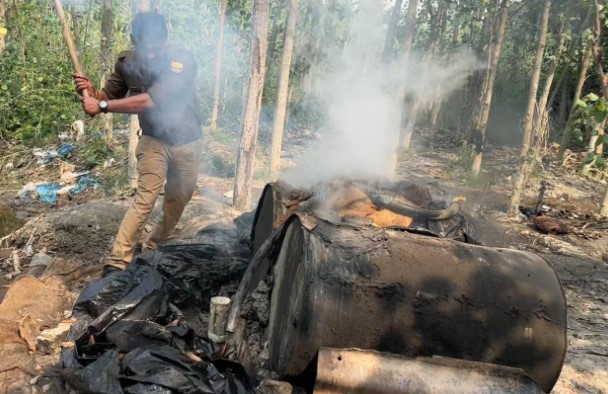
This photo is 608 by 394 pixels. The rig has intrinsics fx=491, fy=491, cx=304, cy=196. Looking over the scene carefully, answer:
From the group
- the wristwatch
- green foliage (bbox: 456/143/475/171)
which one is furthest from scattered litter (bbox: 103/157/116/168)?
green foliage (bbox: 456/143/475/171)

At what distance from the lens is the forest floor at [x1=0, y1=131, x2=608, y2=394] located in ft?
10.1

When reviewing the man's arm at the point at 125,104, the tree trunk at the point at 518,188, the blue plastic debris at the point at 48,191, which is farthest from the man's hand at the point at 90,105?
the tree trunk at the point at 518,188

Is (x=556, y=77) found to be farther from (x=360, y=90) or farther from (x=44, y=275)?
(x=44, y=275)

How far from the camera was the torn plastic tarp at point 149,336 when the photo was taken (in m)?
2.19

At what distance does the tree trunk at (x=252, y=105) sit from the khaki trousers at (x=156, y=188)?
1622 millimetres

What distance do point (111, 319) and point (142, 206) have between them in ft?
3.65

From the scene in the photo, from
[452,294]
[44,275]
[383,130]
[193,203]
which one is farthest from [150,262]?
[383,130]

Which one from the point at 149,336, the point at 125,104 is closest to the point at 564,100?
the point at 125,104

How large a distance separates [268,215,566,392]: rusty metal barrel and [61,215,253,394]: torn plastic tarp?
14.9 inches

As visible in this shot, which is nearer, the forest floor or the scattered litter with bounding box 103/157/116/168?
the forest floor

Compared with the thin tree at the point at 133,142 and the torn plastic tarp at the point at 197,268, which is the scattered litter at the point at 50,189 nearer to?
the thin tree at the point at 133,142

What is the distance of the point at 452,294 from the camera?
7.47ft

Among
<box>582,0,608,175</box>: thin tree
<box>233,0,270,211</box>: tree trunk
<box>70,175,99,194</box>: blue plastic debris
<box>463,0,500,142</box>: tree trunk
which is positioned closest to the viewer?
<box>233,0,270,211</box>: tree trunk

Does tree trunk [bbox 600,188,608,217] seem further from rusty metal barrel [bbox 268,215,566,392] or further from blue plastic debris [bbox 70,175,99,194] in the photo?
blue plastic debris [bbox 70,175,99,194]
